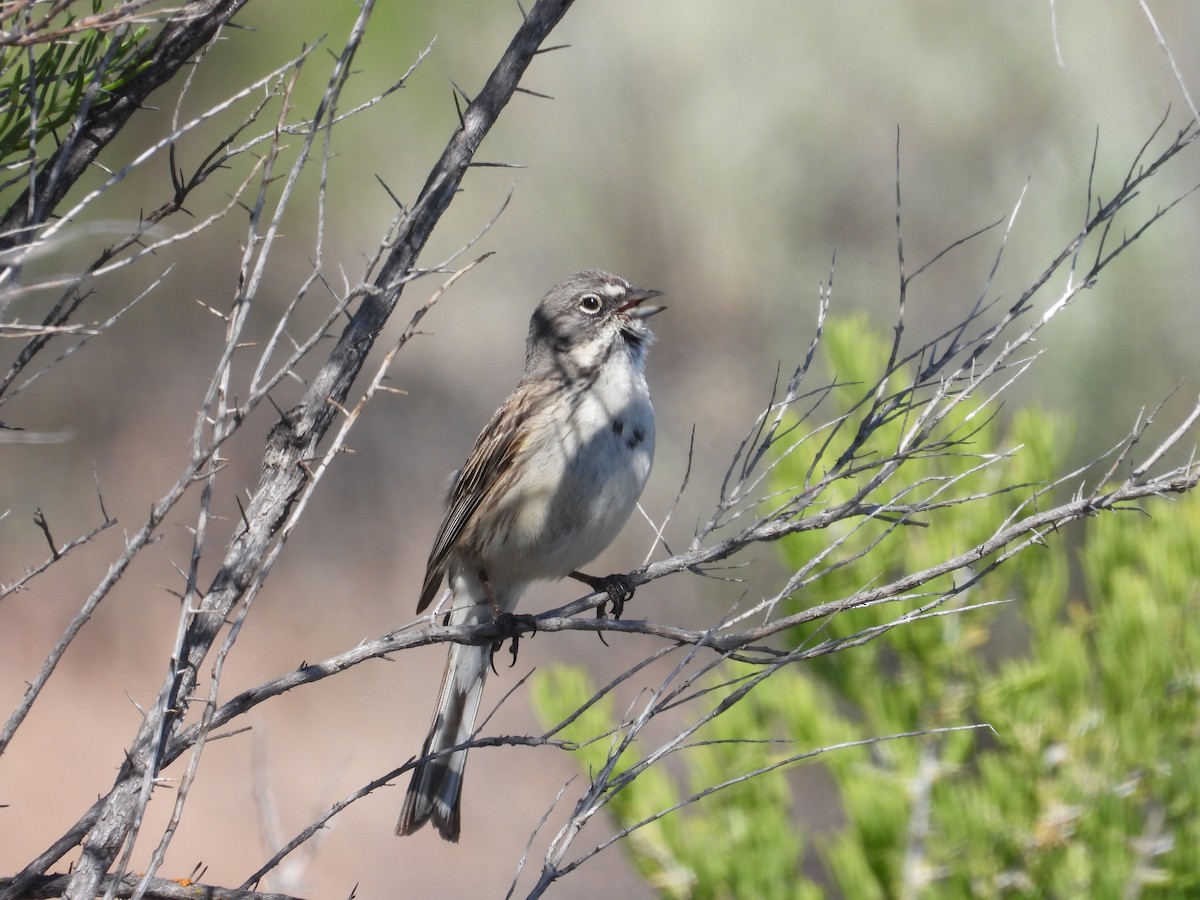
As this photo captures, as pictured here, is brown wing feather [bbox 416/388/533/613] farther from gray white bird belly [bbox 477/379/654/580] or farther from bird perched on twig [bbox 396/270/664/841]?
gray white bird belly [bbox 477/379/654/580]

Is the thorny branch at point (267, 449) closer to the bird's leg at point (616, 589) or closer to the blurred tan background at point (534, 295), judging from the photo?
the bird's leg at point (616, 589)

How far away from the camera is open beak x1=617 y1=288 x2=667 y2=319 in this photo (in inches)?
185

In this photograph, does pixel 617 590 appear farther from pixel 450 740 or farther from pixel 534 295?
pixel 534 295

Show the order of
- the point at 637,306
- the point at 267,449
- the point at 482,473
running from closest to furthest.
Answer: the point at 267,449 → the point at 482,473 → the point at 637,306

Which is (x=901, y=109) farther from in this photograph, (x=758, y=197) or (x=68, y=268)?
(x=68, y=268)

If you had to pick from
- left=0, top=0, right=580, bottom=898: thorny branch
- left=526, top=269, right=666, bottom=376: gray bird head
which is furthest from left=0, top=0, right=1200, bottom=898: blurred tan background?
left=0, top=0, right=580, bottom=898: thorny branch

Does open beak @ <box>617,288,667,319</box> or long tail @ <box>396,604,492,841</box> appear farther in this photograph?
open beak @ <box>617,288,667,319</box>

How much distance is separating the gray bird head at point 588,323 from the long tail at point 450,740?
3.30 feet

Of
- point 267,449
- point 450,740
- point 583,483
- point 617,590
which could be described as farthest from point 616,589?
point 267,449

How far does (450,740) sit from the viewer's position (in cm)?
476

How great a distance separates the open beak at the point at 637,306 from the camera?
4.70 meters

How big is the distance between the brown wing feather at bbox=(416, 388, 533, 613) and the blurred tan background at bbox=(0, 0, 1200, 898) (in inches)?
186

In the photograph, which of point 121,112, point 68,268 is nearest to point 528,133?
point 68,268

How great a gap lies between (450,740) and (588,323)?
168cm
